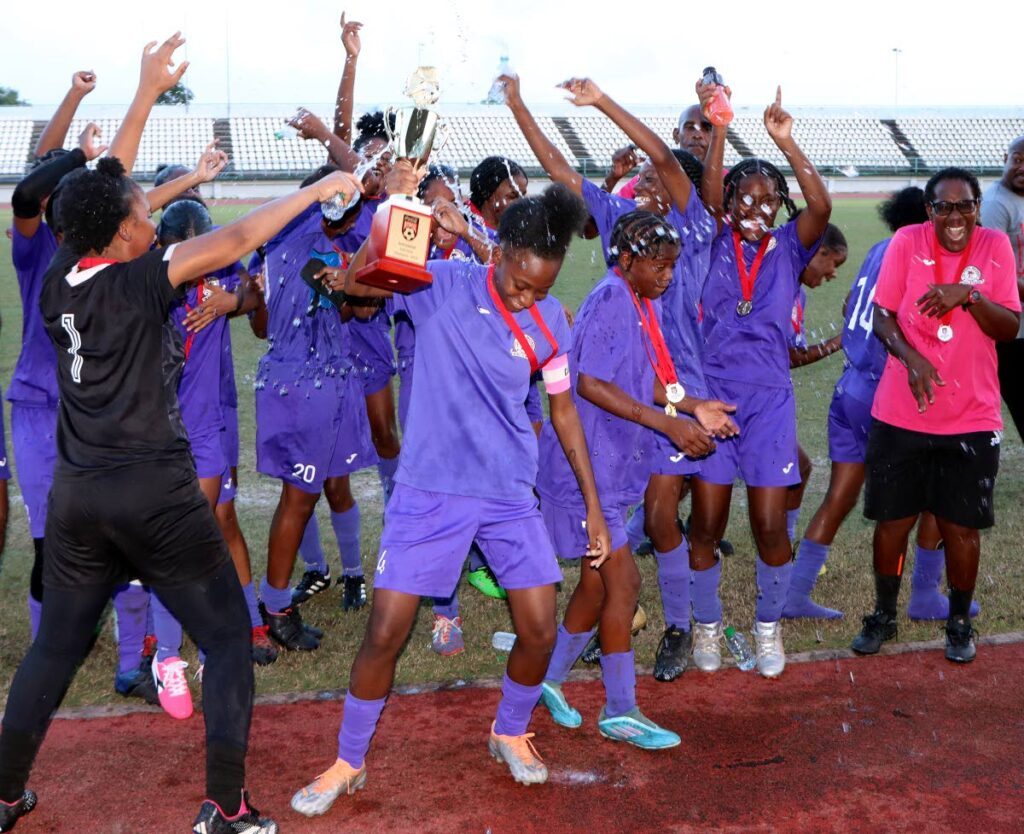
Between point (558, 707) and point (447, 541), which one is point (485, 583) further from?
point (447, 541)

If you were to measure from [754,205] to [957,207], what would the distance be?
0.94m

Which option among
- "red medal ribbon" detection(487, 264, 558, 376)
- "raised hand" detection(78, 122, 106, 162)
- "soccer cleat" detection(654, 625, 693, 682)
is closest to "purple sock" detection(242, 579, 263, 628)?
"soccer cleat" detection(654, 625, 693, 682)

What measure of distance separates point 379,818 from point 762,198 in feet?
11.0

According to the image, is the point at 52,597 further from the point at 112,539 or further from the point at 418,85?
the point at 418,85

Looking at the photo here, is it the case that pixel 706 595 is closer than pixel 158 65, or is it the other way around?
pixel 158 65

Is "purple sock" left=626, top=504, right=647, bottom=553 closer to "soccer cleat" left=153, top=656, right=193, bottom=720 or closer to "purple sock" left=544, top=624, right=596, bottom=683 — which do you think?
"purple sock" left=544, top=624, right=596, bottom=683

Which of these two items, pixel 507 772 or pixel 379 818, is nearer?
pixel 379 818

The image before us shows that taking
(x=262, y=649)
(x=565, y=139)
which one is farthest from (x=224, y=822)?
(x=565, y=139)

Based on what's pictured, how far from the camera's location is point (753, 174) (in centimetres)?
573

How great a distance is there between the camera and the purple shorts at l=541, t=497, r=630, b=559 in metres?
4.94

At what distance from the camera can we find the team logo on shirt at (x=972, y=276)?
565 cm

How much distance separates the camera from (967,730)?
509 centimetres

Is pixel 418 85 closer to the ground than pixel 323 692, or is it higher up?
higher up

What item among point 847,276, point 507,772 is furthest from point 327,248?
point 847,276
